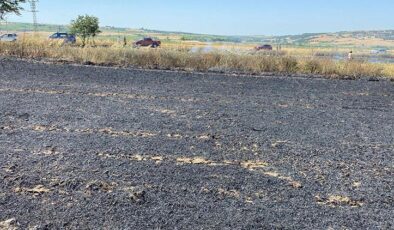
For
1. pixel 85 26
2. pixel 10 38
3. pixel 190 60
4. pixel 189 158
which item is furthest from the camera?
pixel 85 26

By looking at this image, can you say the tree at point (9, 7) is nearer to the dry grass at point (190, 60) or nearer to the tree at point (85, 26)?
the dry grass at point (190, 60)

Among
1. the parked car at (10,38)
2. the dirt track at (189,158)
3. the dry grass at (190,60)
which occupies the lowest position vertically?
the dirt track at (189,158)

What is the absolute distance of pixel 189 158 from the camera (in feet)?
18.7

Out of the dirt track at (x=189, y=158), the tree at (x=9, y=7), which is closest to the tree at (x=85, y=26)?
the tree at (x=9, y=7)

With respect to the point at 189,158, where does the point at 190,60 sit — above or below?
above

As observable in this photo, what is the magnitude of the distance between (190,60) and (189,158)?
9.38m

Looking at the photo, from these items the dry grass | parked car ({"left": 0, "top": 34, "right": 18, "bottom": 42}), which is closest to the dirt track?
the dry grass

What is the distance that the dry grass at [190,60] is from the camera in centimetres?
1445

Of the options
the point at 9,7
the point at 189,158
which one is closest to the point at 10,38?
the point at 9,7

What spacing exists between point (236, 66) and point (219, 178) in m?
10.2

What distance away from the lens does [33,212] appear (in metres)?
3.98

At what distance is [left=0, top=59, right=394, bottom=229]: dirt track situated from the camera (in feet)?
13.5

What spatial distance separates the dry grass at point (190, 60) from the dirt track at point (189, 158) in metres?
3.94

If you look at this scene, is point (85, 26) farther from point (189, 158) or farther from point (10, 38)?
point (189, 158)
